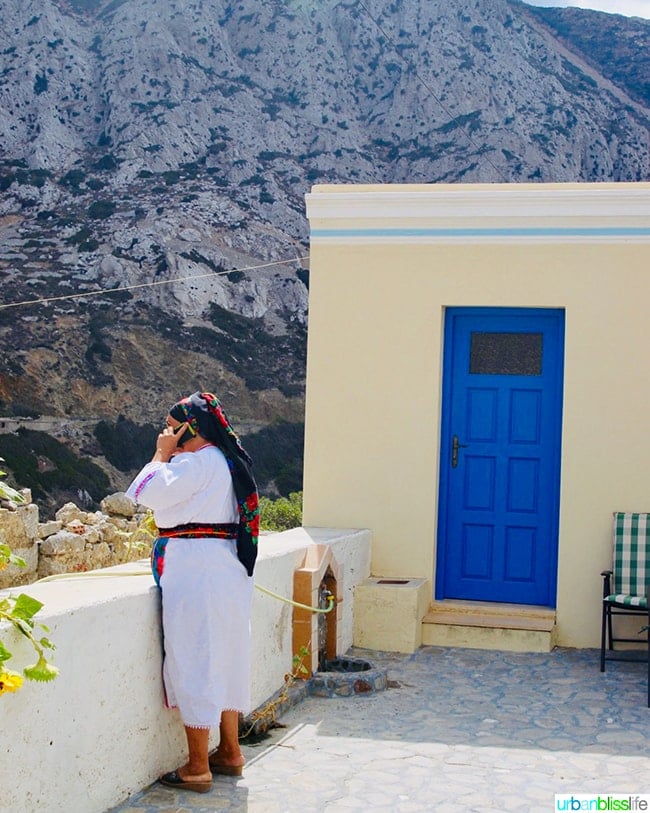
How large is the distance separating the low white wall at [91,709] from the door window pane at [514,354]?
12.1 ft

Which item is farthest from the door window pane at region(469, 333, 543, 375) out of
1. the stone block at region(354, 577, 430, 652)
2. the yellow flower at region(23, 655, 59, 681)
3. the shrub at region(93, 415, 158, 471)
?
the shrub at region(93, 415, 158, 471)

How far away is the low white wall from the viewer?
3.37 metres

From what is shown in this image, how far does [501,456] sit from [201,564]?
3.92 meters

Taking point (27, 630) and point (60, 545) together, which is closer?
point (27, 630)

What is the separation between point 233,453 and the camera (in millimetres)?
4363

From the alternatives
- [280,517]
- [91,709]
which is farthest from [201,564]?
[280,517]

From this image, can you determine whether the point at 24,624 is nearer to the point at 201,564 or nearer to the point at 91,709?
the point at 91,709

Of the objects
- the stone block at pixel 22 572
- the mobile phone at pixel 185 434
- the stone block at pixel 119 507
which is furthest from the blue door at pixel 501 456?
the stone block at pixel 119 507

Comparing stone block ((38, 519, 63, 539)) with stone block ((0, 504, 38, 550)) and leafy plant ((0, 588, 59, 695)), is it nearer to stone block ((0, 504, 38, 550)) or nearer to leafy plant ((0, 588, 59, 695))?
stone block ((0, 504, 38, 550))

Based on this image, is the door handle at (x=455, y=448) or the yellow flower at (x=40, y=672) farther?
the door handle at (x=455, y=448)

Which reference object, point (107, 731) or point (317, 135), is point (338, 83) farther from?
point (107, 731)

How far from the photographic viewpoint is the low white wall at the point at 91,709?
337 centimetres

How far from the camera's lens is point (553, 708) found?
230 inches

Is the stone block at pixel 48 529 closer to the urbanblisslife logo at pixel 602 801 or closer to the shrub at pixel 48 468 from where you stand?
the shrub at pixel 48 468
